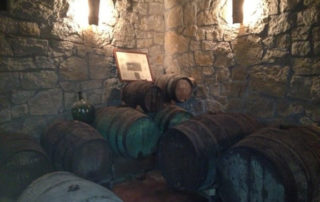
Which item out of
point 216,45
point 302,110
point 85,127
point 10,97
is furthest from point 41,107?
point 302,110

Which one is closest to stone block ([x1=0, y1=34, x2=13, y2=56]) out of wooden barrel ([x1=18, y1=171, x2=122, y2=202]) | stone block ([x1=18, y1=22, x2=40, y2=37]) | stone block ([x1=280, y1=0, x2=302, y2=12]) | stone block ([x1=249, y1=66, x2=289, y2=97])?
stone block ([x1=18, y1=22, x2=40, y2=37])

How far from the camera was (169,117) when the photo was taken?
3.47 meters

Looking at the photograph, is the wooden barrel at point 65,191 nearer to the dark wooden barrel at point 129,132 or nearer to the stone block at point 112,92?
the dark wooden barrel at point 129,132

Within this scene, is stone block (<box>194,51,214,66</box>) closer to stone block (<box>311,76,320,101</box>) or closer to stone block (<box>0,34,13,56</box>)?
stone block (<box>311,76,320,101</box>)

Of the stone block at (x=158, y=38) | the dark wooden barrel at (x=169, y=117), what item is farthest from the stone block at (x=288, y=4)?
the stone block at (x=158, y=38)

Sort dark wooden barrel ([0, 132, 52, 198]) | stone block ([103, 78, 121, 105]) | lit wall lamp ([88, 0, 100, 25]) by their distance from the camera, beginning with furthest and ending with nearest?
stone block ([103, 78, 121, 105])
lit wall lamp ([88, 0, 100, 25])
dark wooden barrel ([0, 132, 52, 198])

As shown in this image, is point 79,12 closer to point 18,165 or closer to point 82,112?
point 82,112

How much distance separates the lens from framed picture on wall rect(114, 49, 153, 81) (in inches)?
164

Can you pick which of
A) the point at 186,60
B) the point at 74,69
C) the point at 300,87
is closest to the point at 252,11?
the point at 300,87

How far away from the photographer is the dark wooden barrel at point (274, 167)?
178 centimetres

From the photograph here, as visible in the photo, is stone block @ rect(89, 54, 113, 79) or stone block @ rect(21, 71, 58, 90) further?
stone block @ rect(89, 54, 113, 79)

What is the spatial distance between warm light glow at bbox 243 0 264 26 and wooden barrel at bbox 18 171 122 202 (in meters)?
2.74

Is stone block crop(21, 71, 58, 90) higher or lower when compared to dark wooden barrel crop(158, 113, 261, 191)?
higher

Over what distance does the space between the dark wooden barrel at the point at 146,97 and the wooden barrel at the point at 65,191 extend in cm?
159
